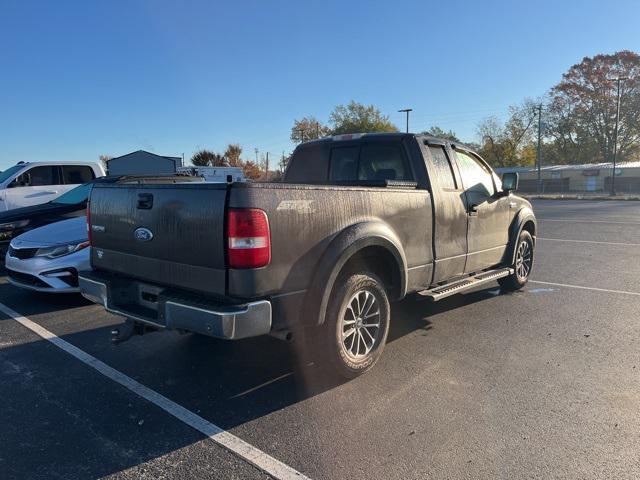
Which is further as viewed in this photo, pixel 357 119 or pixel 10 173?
pixel 357 119

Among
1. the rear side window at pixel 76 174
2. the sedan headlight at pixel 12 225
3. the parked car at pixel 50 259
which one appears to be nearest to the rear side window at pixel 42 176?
the rear side window at pixel 76 174

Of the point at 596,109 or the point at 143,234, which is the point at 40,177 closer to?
→ the point at 143,234

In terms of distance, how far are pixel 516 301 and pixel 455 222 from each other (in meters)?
2.05

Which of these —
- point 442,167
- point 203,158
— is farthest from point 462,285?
point 203,158

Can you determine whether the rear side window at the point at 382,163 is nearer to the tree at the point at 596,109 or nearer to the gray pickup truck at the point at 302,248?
the gray pickup truck at the point at 302,248

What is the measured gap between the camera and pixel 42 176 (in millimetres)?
10695

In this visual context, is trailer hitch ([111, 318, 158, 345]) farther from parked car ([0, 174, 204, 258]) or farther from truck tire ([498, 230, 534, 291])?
truck tire ([498, 230, 534, 291])

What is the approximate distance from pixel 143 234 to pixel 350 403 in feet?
6.52

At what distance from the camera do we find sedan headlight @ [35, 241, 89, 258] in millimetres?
6009

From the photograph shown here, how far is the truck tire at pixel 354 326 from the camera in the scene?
145 inches

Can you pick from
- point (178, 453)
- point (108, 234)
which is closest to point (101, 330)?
point (108, 234)

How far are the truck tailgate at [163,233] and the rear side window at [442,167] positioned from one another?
2.57 m

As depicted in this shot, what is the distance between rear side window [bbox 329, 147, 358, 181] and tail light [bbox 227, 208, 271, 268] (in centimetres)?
225

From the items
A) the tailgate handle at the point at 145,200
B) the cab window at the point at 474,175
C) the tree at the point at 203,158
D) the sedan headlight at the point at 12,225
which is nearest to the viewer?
the tailgate handle at the point at 145,200
